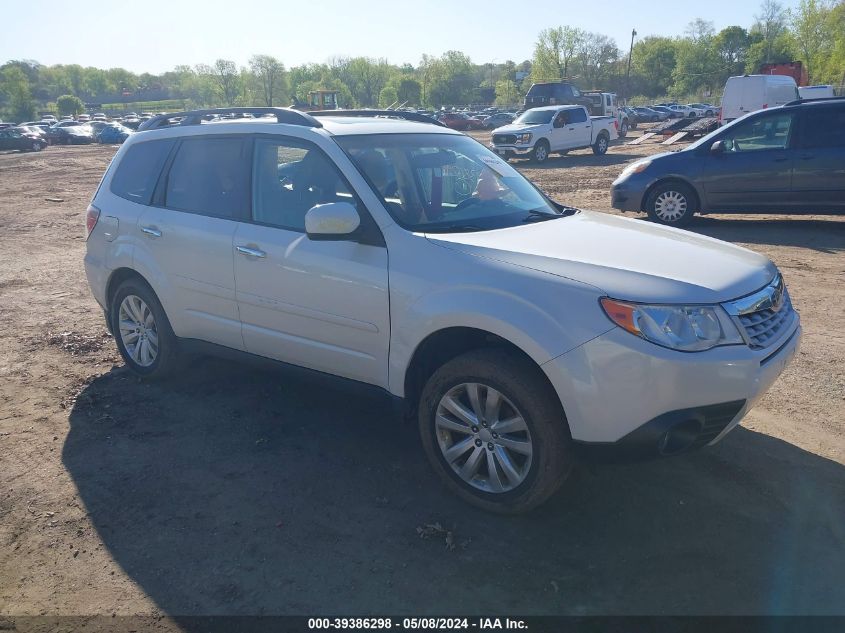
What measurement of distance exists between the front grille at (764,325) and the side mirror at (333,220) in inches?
77.6

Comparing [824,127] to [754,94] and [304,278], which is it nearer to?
[304,278]

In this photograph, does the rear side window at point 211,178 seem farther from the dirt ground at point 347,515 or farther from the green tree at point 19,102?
the green tree at point 19,102

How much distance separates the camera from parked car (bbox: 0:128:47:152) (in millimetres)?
41281

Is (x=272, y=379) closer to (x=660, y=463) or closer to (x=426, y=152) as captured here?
(x=426, y=152)

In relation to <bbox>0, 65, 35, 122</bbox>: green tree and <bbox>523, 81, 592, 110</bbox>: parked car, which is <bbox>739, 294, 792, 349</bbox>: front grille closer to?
<bbox>523, 81, 592, 110</bbox>: parked car

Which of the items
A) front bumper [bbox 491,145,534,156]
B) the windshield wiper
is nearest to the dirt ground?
the windshield wiper

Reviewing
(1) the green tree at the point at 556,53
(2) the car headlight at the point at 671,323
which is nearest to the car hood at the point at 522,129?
(2) the car headlight at the point at 671,323

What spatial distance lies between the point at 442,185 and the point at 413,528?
2.02 meters

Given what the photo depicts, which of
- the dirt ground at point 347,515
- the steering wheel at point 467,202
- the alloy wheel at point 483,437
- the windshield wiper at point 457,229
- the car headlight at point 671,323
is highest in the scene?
the steering wheel at point 467,202

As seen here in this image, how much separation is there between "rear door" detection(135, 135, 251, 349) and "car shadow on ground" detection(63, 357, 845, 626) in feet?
2.29

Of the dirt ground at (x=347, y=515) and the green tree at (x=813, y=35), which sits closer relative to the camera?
the dirt ground at (x=347, y=515)

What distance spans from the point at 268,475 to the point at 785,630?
2.63m

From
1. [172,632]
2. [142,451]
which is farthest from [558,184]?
[172,632]

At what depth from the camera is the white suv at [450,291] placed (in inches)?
120
